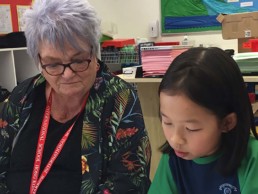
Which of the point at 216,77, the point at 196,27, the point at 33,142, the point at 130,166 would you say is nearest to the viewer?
the point at 216,77

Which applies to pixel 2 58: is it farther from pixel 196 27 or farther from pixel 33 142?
pixel 196 27

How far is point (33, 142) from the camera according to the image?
4.37ft

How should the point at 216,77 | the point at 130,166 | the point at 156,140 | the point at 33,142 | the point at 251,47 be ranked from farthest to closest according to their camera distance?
1. the point at 156,140
2. the point at 251,47
3. the point at 33,142
4. the point at 130,166
5. the point at 216,77

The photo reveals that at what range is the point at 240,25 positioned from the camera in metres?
2.43

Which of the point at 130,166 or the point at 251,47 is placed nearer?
the point at 130,166

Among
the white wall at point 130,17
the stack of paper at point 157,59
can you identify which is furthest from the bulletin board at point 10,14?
the stack of paper at point 157,59

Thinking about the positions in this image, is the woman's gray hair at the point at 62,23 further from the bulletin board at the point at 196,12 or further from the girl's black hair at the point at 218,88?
the bulletin board at the point at 196,12

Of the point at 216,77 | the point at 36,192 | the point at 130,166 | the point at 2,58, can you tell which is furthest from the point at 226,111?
the point at 2,58

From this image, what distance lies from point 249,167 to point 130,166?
0.43 m

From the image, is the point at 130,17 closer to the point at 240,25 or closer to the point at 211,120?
the point at 240,25

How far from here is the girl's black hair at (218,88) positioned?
879mm

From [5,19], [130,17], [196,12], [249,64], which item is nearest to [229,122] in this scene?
[249,64]

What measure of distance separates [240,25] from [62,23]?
1.64 meters

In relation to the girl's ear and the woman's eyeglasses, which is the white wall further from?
the girl's ear
